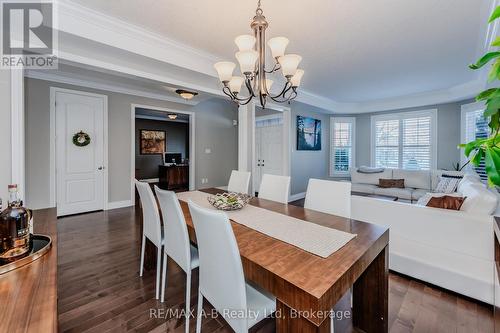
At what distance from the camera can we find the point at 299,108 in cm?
546

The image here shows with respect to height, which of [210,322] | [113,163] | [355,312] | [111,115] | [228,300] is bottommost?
[210,322]

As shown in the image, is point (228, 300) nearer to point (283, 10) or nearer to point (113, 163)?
point (283, 10)

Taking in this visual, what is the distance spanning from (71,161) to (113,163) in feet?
2.23

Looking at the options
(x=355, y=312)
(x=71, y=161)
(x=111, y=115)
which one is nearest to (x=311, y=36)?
(x=355, y=312)

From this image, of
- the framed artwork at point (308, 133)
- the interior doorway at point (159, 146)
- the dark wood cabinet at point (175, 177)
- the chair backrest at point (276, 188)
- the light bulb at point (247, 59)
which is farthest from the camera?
the interior doorway at point (159, 146)

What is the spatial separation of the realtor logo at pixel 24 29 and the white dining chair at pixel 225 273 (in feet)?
7.74

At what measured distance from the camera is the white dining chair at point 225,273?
41.3 inches

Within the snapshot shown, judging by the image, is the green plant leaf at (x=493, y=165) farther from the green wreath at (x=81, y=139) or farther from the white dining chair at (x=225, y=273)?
the green wreath at (x=81, y=139)

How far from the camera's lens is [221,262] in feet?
3.69

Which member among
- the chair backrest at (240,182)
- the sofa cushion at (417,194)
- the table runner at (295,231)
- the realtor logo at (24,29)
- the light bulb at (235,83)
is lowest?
the sofa cushion at (417,194)

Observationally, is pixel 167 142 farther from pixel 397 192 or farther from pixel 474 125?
pixel 474 125

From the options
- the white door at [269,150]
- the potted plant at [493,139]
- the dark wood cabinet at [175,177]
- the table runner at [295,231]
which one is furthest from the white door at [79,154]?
the potted plant at [493,139]

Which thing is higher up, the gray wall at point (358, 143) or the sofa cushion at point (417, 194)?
the gray wall at point (358, 143)

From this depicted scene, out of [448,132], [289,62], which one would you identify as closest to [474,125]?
[448,132]
